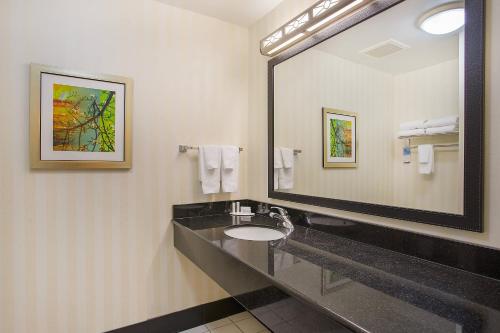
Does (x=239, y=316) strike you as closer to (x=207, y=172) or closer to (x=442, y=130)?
(x=207, y=172)

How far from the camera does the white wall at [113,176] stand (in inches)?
59.8

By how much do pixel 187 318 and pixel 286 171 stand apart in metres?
1.27

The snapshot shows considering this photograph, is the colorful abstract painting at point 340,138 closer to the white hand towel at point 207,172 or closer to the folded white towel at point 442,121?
the folded white towel at point 442,121

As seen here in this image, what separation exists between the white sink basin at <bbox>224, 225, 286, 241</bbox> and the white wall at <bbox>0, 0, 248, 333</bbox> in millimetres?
444

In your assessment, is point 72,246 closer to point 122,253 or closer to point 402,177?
point 122,253

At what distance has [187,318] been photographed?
2.02 m

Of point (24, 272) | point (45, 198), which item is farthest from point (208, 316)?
point (45, 198)

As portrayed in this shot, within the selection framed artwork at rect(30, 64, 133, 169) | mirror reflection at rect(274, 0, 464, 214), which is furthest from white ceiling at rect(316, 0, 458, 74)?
framed artwork at rect(30, 64, 133, 169)

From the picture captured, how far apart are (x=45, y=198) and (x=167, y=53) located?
1.18 m

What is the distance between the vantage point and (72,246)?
1.66 meters

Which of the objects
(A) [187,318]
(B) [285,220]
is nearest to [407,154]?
(B) [285,220]

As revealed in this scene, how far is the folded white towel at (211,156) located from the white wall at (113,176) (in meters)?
0.10

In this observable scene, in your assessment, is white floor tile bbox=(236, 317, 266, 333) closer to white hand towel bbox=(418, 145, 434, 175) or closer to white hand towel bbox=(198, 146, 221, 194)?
white hand towel bbox=(198, 146, 221, 194)

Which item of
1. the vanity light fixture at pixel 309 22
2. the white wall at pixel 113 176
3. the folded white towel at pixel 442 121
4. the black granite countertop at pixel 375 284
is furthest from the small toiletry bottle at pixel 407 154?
the white wall at pixel 113 176
